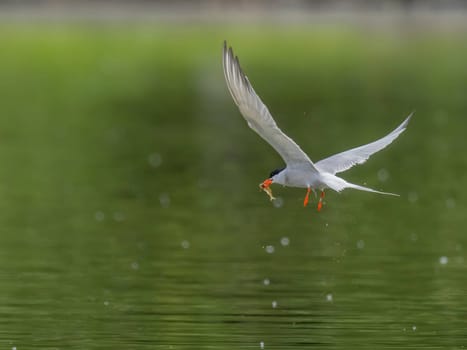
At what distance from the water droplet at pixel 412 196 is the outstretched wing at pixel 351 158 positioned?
A: 912cm

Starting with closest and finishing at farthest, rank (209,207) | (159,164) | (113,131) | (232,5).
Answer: (209,207) < (159,164) < (113,131) < (232,5)

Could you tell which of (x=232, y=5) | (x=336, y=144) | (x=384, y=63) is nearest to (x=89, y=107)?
(x=336, y=144)

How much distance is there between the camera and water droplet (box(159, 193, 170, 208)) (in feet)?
69.2

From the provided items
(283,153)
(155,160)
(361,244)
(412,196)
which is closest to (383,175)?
(412,196)

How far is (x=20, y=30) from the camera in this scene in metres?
68.6

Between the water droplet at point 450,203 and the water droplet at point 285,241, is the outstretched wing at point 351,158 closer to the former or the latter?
the water droplet at point 285,241

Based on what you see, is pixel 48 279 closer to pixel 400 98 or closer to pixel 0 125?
pixel 0 125

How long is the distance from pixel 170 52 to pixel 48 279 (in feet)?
143

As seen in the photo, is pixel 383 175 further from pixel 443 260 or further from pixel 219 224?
pixel 443 260

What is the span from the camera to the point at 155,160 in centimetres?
2628

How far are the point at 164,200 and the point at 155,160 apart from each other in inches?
190

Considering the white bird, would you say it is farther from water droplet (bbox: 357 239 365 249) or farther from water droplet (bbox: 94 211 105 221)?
water droplet (bbox: 94 211 105 221)

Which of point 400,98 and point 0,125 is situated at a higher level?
point 400,98

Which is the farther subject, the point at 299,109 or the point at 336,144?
the point at 299,109
